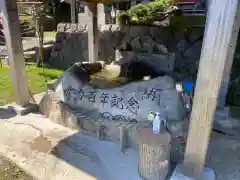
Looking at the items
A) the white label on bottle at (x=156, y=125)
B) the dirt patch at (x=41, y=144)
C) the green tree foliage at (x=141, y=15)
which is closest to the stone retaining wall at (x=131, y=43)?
the green tree foliage at (x=141, y=15)

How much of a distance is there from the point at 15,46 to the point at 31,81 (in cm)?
240

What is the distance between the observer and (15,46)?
410 centimetres

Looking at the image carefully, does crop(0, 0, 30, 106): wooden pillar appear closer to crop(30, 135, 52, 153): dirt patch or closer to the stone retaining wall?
crop(30, 135, 52, 153): dirt patch

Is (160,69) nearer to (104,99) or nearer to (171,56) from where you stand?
(171,56)

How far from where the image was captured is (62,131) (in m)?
3.88

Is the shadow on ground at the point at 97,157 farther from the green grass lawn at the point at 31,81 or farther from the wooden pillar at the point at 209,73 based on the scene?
the green grass lawn at the point at 31,81

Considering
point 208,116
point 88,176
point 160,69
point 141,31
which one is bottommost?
point 88,176

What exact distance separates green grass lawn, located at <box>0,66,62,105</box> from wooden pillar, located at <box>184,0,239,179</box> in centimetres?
419

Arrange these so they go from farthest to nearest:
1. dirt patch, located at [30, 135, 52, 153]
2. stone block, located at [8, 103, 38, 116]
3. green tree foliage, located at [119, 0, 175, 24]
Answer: green tree foliage, located at [119, 0, 175, 24], stone block, located at [8, 103, 38, 116], dirt patch, located at [30, 135, 52, 153]

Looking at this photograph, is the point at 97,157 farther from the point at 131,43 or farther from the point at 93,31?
the point at 131,43

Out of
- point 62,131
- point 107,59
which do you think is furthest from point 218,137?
point 107,59

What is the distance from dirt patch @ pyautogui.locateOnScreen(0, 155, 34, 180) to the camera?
9.23 ft

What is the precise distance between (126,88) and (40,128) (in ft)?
5.71

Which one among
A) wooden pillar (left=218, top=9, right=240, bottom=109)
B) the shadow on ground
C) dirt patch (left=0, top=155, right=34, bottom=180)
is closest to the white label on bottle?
the shadow on ground
